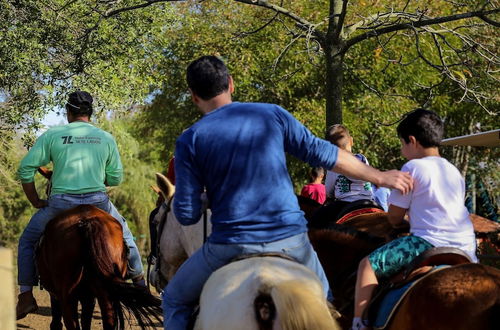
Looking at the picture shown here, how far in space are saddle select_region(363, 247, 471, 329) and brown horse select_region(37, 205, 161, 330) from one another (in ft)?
9.19

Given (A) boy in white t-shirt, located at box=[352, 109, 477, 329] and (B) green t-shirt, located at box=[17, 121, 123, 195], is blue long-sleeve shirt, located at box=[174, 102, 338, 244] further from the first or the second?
(B) green t-shirt, located at box=[17, 121, 123, 195]

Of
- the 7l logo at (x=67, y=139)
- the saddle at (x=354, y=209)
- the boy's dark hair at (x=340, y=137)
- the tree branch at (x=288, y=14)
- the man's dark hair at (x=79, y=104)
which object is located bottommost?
the saddle at (x=354, y=209)

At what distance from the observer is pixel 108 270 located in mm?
6723

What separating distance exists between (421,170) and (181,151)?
4.58 feet

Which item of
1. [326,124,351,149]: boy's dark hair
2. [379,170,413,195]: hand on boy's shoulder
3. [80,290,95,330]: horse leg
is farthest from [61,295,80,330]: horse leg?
[379,170,413,195]: hand on boy's shoulder

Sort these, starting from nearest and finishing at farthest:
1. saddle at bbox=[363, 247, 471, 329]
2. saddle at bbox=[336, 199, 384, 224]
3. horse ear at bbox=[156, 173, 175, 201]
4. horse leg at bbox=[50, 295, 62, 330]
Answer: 1. saddle at bbox=[363, 247, 471, 329]
2. horse ear at bbox=[156, 173, 175, 201]
3. saddle at bbox=[336, 199, 384, 224]
4. horse leg at bbox=[50, 295, 62, 330]

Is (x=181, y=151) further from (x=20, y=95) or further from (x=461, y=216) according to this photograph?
(x=20, y=95)

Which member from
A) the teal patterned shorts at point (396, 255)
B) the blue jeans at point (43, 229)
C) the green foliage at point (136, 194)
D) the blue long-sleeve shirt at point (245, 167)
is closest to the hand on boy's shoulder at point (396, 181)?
the blue long-sleeve shirt at point (245, 167)

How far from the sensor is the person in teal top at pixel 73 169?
7059 mm

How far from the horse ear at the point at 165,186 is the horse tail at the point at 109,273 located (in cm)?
90

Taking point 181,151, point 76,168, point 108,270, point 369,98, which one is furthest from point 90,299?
point 369,98

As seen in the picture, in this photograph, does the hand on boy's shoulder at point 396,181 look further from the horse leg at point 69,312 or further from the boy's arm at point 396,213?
the horse leg at point 69,312

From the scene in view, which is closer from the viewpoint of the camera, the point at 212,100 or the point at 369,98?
the point at 212,100

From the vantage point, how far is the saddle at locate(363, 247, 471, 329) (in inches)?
161
